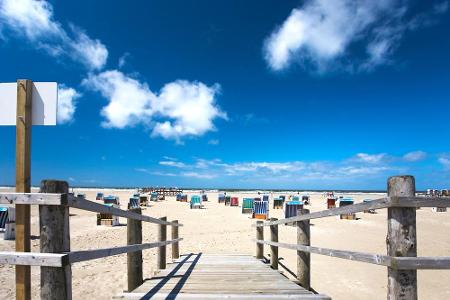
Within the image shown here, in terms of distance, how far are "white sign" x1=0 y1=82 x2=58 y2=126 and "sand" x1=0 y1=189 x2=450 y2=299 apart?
4552mm

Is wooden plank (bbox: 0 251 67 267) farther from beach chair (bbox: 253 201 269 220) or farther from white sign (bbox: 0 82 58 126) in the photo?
beach chair (bbox: 253 201 269 220)

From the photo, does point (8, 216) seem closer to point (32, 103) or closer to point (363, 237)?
point (32, 103)

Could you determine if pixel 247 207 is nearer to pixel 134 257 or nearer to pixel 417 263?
pixel 134 257

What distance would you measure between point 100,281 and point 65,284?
552 cm

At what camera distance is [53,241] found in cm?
235

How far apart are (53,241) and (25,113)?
3.73 feet

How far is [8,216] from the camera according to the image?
39.9ft

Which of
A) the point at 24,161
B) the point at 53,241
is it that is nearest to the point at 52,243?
the point at 53,241

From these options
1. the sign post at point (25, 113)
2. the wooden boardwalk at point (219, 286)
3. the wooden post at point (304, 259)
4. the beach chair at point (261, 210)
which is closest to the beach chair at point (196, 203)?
the beach chair at point (261, 210)

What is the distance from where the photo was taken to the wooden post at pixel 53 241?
7.68 ft

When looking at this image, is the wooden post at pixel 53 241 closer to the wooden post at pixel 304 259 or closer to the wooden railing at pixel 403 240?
the wooden railing at pixel 403 240

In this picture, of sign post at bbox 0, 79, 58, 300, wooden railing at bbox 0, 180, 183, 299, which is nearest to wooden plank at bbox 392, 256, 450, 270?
wooden railing at bbox 0, 180, 183, 299

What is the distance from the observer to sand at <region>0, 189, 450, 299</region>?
712 cm

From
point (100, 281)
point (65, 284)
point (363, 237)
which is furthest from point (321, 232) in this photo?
point (65, 284)
